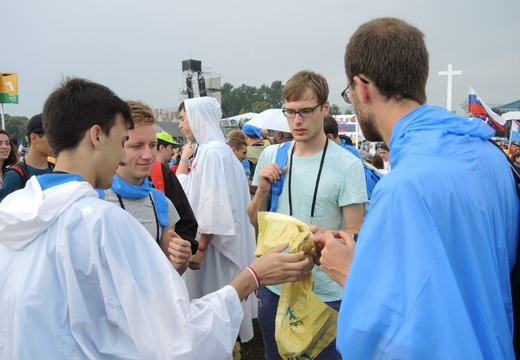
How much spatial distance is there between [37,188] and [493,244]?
61.3 inches

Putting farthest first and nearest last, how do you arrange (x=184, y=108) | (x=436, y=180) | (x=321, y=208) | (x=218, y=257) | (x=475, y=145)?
(x=184, y=108), (x=218, y=257), (x=321, y=208), (x=475, y=145), (x=436, y=180)

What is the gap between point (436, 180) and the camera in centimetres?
115

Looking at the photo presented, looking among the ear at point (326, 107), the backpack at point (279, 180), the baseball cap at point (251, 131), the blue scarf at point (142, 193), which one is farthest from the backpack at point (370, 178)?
the baseball cap at point (251, 131)

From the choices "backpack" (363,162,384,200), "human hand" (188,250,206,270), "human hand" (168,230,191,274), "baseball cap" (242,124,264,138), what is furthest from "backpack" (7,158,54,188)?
"baseball cap" (242,124,264,138)

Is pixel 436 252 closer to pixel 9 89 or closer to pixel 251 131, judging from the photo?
pixel 251 131

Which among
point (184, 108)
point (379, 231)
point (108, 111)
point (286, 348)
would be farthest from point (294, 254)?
point (184, 108)

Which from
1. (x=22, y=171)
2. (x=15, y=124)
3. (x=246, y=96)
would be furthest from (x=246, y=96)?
(x=22, y=171)

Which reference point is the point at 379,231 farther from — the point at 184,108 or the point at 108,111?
the point at 184,108

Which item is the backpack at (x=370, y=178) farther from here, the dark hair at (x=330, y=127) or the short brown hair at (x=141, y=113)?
the short brown hair at (x=141, y=113)

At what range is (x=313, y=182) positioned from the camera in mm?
2686

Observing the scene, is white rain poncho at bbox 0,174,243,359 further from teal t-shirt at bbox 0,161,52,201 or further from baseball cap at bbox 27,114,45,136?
baseball cap at bbox 27,114,45,136

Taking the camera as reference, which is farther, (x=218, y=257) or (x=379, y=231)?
(x=218, y=257)

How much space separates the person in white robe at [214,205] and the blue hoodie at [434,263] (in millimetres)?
2899

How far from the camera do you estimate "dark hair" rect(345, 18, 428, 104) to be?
1.43 metres
